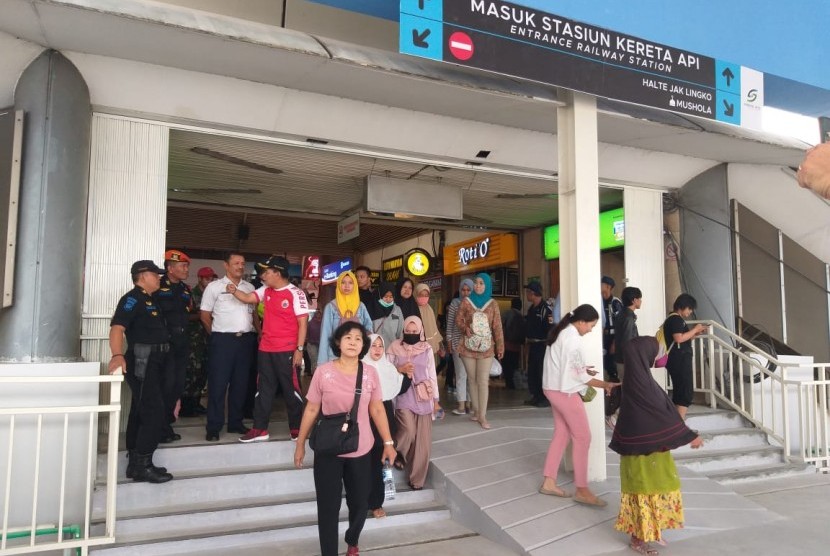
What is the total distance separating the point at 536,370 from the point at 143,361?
16.9ft

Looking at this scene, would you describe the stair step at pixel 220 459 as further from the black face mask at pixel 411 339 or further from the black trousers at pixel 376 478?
the black face mask at pixel 411 339

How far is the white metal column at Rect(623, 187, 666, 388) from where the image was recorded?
838 centimetres

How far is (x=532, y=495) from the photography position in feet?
16.1

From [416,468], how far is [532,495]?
0.97 metres

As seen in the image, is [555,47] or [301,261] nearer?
[555,47]

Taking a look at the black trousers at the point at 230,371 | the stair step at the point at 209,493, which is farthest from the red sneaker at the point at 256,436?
the stair step at the point at 209,493

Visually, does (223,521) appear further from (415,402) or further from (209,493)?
(415,402)

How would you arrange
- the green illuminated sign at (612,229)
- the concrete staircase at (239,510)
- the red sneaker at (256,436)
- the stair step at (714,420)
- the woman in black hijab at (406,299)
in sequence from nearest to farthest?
the concrete staircase at (239,510) < the red sneaker at (256,436) < the woman in black hijab at (406,299) < the stair step at (714,420) < the green illuminated sign at (612,229)

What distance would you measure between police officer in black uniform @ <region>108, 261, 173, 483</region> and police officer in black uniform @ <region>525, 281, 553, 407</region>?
15.7ft

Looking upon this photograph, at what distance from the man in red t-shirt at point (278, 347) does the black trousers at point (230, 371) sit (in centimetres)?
24

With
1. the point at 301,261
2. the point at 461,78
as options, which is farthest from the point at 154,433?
the point at 301,261

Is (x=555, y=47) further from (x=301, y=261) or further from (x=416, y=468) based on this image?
(x=301, y=261)

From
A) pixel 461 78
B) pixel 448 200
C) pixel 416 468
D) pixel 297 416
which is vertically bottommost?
pixel 416 468

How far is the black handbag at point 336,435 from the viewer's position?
3631 mm
